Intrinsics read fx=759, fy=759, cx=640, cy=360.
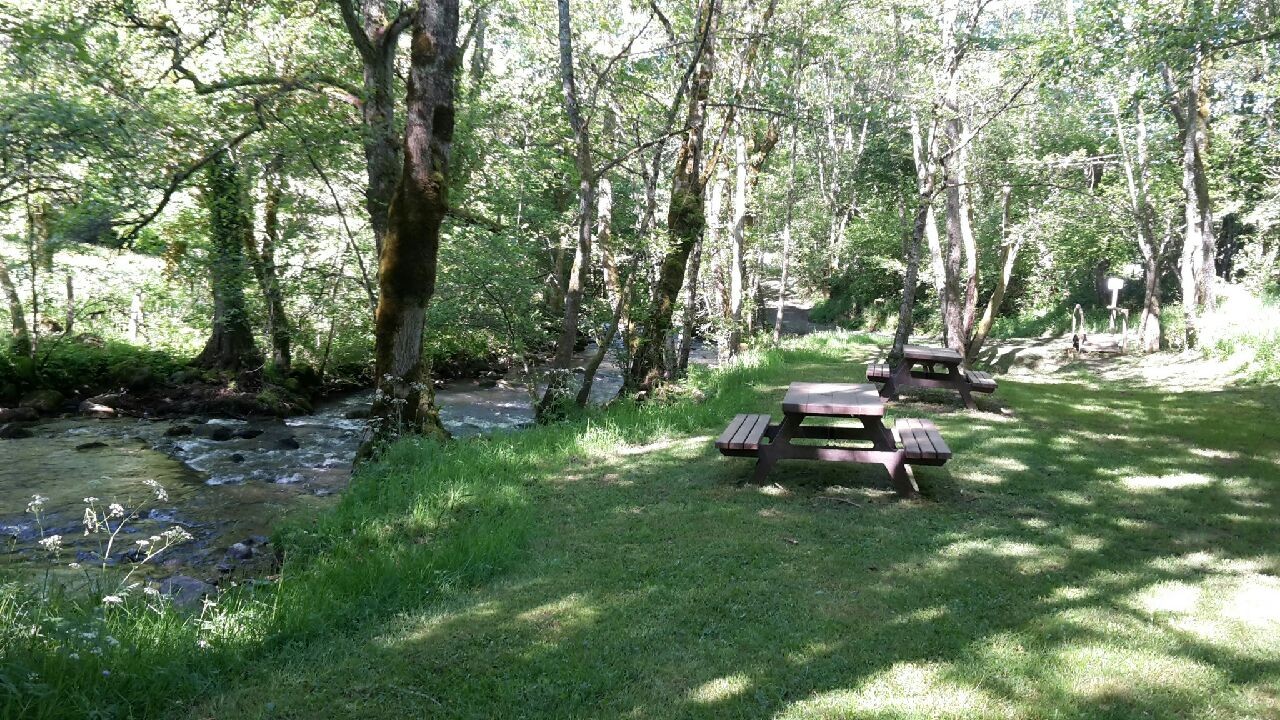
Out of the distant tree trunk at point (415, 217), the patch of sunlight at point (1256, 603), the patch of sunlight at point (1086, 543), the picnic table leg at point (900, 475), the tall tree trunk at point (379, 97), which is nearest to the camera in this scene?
the patch of sunlight at point (1256, 603)

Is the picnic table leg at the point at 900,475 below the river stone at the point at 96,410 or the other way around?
the other way around

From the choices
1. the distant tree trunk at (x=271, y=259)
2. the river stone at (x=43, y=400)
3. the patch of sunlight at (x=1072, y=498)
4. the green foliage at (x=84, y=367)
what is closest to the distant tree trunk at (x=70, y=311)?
the green foliage at (x=84, y=367)

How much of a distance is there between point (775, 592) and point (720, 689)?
101 centimetres

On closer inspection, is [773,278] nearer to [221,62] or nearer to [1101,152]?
[1101,152]

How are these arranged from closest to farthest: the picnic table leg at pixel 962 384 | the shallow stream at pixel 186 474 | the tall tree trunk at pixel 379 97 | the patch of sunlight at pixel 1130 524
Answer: the patch of sunlight at pixel 1130 524 < the shallow stream at pixel 186 474 < the tall tree trunk at pixel 379 97 < the picnic table leg at pixel 962 384

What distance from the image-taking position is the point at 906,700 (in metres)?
2.97

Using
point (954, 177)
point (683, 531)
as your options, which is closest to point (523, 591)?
point (683, 531)

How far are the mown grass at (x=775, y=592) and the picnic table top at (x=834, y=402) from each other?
2.09 feet

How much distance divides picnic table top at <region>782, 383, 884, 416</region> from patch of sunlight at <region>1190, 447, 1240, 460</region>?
327 cm

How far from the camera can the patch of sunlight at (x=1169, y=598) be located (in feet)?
12.3

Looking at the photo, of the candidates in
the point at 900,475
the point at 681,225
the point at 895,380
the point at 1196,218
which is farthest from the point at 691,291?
the point at 1196,218

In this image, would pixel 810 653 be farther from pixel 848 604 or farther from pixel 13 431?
pixel 13 431

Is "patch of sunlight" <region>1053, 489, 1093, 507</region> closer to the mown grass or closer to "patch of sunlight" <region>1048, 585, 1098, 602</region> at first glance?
the mown grass

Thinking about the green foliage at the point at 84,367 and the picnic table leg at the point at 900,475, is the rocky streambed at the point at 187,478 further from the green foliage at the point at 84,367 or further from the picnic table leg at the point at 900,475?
the picnic table leg at the point at 900,475
